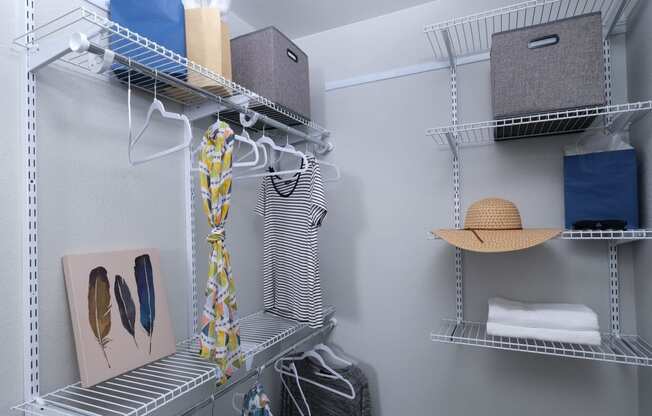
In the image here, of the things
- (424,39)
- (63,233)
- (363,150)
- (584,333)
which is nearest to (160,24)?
(63,233)

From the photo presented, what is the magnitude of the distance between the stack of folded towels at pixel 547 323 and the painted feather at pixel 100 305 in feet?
4.00

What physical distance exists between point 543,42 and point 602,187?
546mm

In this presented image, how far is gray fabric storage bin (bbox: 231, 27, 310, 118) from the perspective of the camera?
1.46 metres

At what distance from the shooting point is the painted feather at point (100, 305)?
40.8 inches

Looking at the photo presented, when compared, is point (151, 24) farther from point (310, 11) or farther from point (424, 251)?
point (424, 251)

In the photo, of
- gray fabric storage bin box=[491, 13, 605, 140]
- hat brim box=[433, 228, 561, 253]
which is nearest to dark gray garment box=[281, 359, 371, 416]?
hat brim box=[433, 228, 561, 253]

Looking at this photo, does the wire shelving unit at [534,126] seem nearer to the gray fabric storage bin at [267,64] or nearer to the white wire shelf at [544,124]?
the white wire shelf at [544,124]

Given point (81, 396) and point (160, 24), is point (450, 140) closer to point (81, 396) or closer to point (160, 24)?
point (160, 24)

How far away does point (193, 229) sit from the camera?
1425 mm

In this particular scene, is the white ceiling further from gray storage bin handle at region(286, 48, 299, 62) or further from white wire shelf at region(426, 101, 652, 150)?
white wire shelf at region(426, 101, 652, 150)

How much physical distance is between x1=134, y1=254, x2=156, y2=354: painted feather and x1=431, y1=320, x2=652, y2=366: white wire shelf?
0.98 meters

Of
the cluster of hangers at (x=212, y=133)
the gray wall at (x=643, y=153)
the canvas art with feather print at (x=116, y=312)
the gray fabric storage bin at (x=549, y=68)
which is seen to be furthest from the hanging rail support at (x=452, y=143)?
the canvas art with feather print at (x=116, y=312)

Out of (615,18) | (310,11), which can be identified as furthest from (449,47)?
(310,11)

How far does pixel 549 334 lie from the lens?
1236 mm
